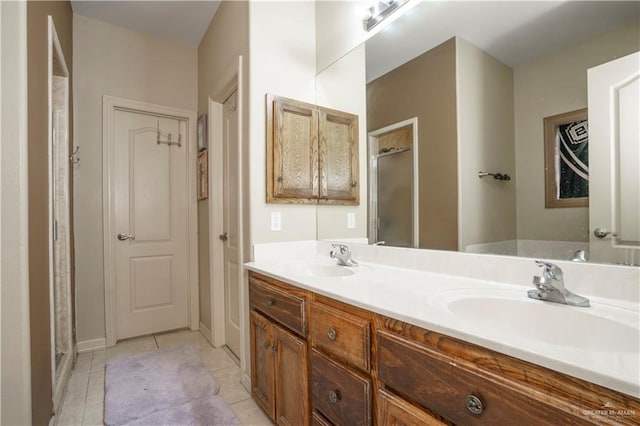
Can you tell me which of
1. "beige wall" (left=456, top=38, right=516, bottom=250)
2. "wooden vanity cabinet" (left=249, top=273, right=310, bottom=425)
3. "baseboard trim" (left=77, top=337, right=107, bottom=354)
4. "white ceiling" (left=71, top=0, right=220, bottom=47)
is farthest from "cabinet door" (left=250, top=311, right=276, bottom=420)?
"white ceiling" (left=71, top=0, right=220, bottom=47)

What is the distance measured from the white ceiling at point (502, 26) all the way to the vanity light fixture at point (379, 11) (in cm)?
6

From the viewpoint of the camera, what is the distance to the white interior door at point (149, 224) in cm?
272

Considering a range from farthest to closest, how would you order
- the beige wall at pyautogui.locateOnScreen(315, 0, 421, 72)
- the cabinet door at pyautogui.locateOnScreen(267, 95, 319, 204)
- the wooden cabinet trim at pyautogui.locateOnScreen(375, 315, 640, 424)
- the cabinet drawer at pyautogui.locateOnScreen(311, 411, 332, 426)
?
the cabinet door at pyautogui.locateOnScreen(267, 95, 319, 204)
the beige wall at pyautogui.locateOnScreen(315, 0, 421, 72)
the cabinet drawer at pyautogui.locateOnScreen(311, 411, 332, 426)
the wooden cabinet trim at pyautogui.locateOnScreen(375, 315, 640, 424)

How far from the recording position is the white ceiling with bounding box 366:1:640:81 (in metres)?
0.96

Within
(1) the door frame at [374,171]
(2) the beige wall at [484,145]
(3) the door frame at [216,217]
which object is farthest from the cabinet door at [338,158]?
(3) the door frame at [216,217]

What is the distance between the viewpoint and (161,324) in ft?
9.47

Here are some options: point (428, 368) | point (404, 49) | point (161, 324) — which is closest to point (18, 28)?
point (404, 49)

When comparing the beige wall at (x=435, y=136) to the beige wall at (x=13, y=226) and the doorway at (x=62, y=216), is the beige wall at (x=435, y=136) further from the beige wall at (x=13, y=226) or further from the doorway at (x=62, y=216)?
the doorway at (x=62, y=216)

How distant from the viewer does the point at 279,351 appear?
1409 mm

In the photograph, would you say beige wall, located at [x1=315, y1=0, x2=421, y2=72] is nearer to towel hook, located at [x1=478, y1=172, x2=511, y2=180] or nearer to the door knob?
towel hook, located at [x1=478, y1=172, x2=511, y2=180]

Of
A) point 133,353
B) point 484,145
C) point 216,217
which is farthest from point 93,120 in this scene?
point 484,145

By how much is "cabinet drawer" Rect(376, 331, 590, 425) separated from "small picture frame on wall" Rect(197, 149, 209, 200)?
2.29 meters

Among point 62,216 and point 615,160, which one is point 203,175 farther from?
point 615,160

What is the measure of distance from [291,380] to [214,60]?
2.55m
